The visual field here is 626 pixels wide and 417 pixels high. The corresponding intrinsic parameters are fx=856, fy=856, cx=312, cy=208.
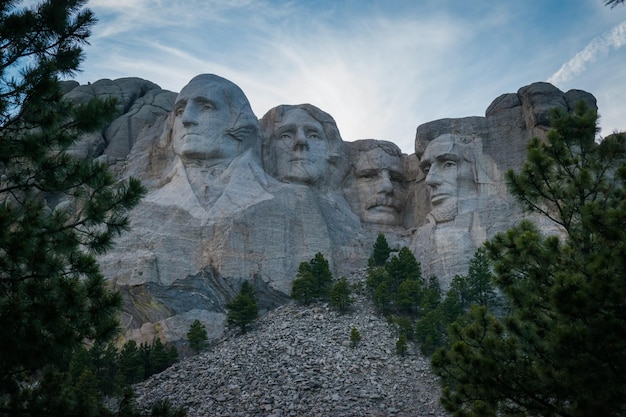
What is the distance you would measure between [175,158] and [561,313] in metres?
21.1

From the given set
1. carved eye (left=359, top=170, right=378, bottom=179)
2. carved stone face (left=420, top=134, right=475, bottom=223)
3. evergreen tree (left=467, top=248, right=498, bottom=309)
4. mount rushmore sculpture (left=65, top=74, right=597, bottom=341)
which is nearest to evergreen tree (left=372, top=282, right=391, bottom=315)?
evergreen tree (left=467, top=248, right=498, bottom=309)

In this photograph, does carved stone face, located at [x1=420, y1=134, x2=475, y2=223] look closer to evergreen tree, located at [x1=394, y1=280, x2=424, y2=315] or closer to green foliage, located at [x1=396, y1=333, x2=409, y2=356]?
evergreen tree, located at [x1=394, y1=280, x2=424, y2=315]

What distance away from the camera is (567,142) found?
15.0 m

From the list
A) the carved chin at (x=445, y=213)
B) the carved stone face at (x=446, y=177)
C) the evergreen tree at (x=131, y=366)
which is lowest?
the evergreen tree at (x=131, y=366)

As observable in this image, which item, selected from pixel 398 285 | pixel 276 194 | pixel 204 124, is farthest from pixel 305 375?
pixel 204 124

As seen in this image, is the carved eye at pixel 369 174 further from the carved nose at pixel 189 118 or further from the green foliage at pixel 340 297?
the green foliage at pixel 340 297

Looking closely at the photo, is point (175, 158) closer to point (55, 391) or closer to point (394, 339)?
point (394, 339)

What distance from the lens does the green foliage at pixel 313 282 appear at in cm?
2653

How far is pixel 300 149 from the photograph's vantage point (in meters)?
32.5

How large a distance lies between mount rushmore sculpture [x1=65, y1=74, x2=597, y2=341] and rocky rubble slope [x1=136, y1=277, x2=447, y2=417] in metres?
2.54

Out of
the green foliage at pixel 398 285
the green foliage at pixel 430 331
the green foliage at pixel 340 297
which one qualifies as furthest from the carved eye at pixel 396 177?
the green foliage at pixel 430 331

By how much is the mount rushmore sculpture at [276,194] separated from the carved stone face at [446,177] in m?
0.04

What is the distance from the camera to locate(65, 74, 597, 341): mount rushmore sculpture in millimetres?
27016

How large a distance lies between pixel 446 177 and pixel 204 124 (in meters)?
8.99
